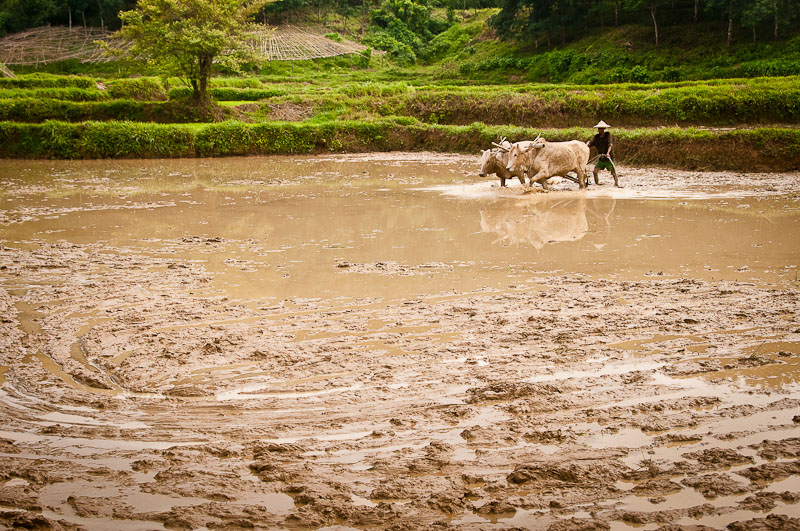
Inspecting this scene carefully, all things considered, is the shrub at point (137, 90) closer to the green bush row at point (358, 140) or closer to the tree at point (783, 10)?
the green bush row at point (358, 140)

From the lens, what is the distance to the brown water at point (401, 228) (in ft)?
21.9

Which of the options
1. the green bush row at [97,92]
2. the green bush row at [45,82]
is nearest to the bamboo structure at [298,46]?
the green bush row at [45,82]

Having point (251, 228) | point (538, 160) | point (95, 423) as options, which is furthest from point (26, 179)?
point (95, 423)

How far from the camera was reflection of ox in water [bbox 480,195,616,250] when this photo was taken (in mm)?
8422

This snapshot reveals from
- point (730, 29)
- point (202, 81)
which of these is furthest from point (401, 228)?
point (730, 29)

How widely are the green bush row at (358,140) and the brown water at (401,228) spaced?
144 cm

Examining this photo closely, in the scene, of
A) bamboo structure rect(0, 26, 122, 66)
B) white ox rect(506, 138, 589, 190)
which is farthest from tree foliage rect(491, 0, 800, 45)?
bamboo structure rect(0, 26, 122, 66)

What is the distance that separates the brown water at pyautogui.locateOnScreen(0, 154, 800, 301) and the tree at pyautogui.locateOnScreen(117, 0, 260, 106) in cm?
858

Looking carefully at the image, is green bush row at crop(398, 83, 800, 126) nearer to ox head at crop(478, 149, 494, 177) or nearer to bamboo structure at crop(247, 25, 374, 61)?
ox head at crop(478, 149, 494, 177)

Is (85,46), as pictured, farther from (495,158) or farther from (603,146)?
(603,146)

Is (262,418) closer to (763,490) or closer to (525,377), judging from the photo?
(525,377)

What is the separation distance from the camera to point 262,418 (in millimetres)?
3562

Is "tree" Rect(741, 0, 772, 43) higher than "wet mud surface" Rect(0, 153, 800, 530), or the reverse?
"tree" Rect(741, 0, 772, 43)

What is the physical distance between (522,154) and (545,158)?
45 centimetres
